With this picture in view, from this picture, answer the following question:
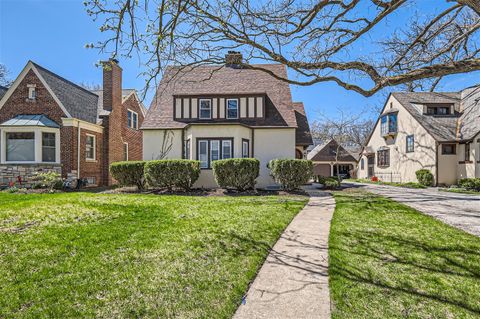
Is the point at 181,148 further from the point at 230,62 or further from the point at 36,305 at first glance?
the point at 36,305

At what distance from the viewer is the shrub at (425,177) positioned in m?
19.9

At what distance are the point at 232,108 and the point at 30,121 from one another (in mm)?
11537

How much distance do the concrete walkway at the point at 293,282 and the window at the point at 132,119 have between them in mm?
18356

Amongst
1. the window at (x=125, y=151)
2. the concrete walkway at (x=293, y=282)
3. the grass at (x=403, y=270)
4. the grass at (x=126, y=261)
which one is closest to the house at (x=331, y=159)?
the window at (x=125, y=151)

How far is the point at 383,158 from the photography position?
27.0 meters

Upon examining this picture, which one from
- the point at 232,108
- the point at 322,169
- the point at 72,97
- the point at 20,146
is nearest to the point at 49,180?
the point at 20,146

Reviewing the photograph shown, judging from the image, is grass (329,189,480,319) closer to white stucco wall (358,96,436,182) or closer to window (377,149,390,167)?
white stucco wall (358,96,436,182)

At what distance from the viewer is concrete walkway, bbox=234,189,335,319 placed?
9.96 ft

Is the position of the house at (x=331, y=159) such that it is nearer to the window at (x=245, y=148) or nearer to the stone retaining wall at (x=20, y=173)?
the window at (x=245, y=148)

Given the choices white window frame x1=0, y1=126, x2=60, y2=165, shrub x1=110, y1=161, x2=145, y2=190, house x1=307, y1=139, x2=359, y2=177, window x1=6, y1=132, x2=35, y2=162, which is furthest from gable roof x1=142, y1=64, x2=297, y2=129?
house x1=307, y1=139, x2=359, y2=177

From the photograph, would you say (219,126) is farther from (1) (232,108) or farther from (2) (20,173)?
(2) (20,173)

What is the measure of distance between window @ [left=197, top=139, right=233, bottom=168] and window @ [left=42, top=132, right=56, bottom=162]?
336 inches

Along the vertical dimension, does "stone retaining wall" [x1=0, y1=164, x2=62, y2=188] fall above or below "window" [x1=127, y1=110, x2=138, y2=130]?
below

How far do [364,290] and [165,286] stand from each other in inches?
100
